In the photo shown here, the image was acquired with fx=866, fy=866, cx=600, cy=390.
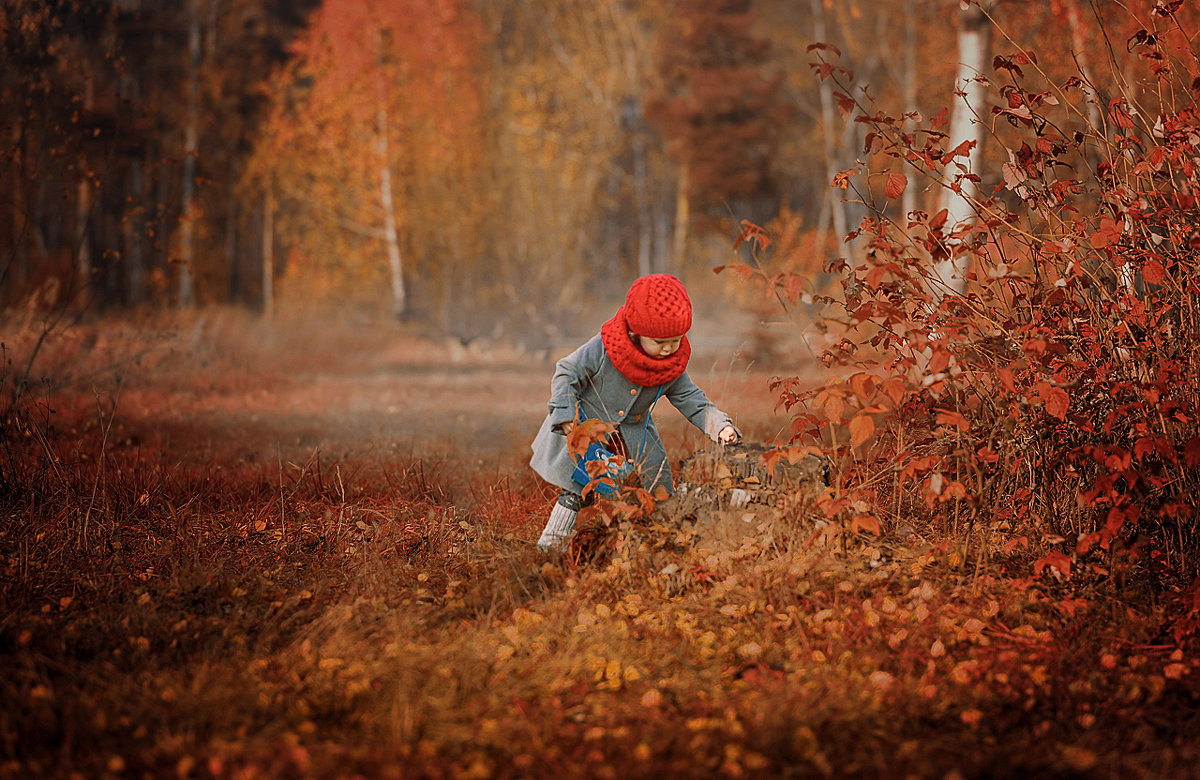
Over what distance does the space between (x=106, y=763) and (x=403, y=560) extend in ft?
5.32

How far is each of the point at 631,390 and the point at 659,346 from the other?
0.28 m

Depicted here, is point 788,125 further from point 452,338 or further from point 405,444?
point 405,444

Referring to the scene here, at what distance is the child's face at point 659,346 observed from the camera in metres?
3.76

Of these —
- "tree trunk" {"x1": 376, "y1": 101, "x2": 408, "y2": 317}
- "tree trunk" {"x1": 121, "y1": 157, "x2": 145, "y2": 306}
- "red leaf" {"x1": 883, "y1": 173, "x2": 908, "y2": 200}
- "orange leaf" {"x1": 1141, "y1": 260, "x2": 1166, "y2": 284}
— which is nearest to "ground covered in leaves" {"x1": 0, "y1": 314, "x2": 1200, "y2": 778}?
"red leaf" {"x1": 883, "y1": 173, "x2": 908, "y2": 200}

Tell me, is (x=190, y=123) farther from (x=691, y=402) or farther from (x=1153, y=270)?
(x=1153, y=270)

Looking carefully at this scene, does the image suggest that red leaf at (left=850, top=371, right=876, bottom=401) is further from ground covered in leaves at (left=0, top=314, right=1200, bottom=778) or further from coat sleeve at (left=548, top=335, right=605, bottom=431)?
coat sleeve at (left=548, top=335, right=605, bottom=431)

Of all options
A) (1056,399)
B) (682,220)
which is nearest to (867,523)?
(1056,399)

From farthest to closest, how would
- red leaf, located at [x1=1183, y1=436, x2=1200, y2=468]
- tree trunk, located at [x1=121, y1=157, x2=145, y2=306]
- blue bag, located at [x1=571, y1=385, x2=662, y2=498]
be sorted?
tree trunk, located at [x1=121, y1=157, x2=145, y2=306] < blue bag, located at [x1=571, y1=385, x2=662, y2=498] < red leaf, located at [x1=1183, y1=436, x2=1200, y2=468]


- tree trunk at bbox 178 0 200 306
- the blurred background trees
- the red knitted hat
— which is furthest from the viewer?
tree trunk at bbox 178 0 200 306

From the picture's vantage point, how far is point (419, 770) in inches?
86.7

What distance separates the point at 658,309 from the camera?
12.0ft

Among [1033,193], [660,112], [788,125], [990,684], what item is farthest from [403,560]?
[788,125]

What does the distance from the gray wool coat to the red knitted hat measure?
286 millimetres

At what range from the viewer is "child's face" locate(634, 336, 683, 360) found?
3.76 m
